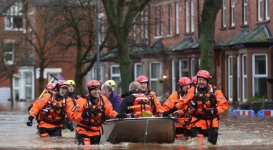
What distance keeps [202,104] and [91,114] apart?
2.23 meters

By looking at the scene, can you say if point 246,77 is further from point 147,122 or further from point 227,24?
point 147,122

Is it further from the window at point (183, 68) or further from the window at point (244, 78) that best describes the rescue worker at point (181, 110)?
the window at point (183, 68)

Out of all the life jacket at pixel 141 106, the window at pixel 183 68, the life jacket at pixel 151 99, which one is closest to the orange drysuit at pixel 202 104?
the life jacket at pixel 141 106

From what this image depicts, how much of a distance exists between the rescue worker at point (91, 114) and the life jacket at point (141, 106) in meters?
0.33

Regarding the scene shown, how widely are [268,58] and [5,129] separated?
61.3 feet

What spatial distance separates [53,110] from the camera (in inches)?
838

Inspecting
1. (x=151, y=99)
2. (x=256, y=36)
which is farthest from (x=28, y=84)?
(x=151, y=99)

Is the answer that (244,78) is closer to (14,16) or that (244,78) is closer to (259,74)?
(259,74)

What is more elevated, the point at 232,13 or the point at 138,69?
the point at 232,13

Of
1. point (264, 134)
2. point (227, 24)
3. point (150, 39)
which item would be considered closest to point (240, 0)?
point (227, 24)

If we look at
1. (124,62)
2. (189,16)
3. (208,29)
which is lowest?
(124,62)

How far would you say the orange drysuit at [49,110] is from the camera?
21.0 m

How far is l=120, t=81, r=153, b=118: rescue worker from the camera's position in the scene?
19.2 metres

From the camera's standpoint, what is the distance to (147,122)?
19016 mm
